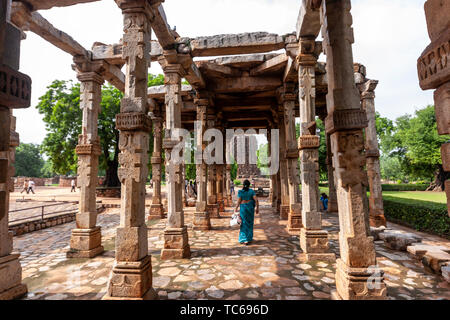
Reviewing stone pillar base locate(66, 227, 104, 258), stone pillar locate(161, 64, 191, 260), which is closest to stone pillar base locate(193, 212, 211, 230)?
stone pillar locate(161, 64, 191, 260)

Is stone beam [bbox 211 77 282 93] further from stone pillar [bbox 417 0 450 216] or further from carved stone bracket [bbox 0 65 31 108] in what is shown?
carved stone bracket [bbox 0 65 31 108]

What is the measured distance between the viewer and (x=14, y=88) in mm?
1812

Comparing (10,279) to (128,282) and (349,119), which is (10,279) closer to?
(128,282)

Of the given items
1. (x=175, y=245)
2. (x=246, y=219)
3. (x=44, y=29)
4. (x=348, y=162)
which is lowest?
(x=175, y=245)

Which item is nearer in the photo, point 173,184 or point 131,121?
point 131,121

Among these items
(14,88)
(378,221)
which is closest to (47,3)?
(14,88)

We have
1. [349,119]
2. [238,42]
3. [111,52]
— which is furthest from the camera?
[111,52]

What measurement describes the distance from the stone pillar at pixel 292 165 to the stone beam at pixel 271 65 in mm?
832

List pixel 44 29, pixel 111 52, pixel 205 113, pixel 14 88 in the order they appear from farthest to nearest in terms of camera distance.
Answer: pixel 205 113 < pixel 111 52 < pixel 44 29 < pixel 14 88

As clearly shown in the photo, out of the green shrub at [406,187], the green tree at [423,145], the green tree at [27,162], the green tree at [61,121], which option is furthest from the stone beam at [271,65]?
the green tree at [27,162]

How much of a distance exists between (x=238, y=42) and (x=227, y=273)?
210 inches

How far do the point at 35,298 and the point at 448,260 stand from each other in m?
6.61

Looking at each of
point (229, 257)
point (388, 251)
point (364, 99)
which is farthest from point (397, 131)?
point (229, 257)

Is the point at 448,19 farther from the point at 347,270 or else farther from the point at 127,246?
the point at 127,246
